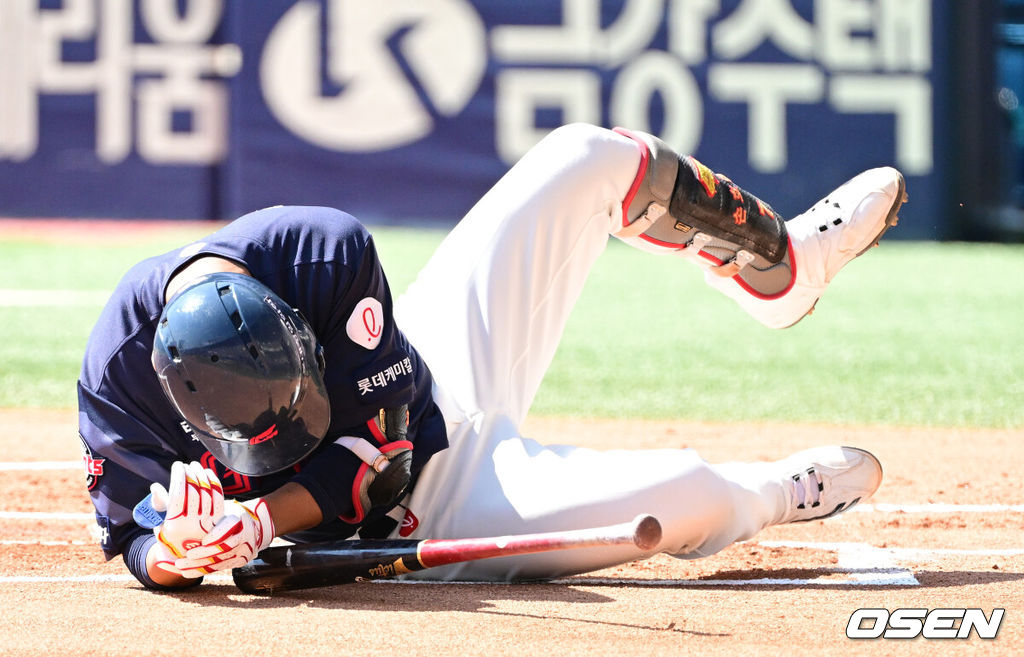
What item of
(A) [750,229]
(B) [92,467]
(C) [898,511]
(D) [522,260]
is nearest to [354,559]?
(B) [92,467]

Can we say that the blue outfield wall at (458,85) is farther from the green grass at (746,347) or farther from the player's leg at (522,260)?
the player's leg at (522,260)

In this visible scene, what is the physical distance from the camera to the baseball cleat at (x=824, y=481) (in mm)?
3389

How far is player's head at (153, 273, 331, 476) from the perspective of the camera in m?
2.73

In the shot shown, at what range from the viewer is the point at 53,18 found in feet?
38.7

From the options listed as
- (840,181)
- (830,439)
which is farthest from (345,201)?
(830,439)

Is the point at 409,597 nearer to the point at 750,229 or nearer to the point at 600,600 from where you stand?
the point at 600,600

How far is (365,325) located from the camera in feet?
9.87

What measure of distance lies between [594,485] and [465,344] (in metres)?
0.61

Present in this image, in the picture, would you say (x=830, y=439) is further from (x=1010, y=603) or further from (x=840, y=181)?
(x=840, y=181)

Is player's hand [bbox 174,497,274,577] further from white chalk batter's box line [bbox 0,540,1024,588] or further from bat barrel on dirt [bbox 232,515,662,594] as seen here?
white chalk batter's box line [bbox 0,540,1024,588]

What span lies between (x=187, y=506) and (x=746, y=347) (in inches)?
208

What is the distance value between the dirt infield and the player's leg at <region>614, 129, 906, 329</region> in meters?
0.69

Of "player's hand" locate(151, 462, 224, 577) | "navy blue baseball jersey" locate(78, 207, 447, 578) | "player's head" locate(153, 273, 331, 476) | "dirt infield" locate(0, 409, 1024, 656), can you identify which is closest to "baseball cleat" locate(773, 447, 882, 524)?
"dirt infield" locate(0, 409, 1024, 656)

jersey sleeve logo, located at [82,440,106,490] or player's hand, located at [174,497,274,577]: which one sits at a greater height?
jersey sleeve logo, located at [82,440,106,490]
